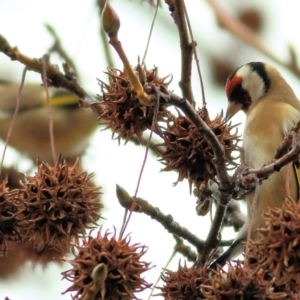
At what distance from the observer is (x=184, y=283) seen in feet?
6.12

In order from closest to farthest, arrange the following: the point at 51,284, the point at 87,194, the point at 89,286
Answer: the point at 89,286, the point at 87,194, the point at 51,284

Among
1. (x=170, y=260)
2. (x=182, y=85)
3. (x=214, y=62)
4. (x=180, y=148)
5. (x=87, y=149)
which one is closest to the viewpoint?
(x=180, y=148)

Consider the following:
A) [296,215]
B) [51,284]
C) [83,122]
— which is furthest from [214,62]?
[83,122]

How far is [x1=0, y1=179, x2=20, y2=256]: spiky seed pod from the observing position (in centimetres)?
185

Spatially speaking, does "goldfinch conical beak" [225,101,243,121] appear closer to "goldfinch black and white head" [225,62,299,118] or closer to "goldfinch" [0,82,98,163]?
"goldfinch black and white head" [225,62,299,118]

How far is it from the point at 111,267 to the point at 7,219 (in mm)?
390

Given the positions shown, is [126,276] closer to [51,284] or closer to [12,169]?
[12,169]

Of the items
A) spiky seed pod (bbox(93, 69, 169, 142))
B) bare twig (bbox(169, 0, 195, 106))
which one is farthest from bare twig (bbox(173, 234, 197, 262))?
spiky seed pod (bbox(93, 69, 169, 142))

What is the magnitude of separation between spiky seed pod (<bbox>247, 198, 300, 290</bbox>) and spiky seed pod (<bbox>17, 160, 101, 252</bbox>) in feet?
1.56

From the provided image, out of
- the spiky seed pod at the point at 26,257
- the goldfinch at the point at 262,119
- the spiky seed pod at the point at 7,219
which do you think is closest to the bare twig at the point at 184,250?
the goldfinch at the point at 262,119

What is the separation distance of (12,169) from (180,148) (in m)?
1.41

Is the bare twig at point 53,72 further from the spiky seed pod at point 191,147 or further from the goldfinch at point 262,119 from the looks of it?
the goldfinch at point 262,119

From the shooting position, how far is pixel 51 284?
373cm

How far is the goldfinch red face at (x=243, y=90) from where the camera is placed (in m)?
3.36
